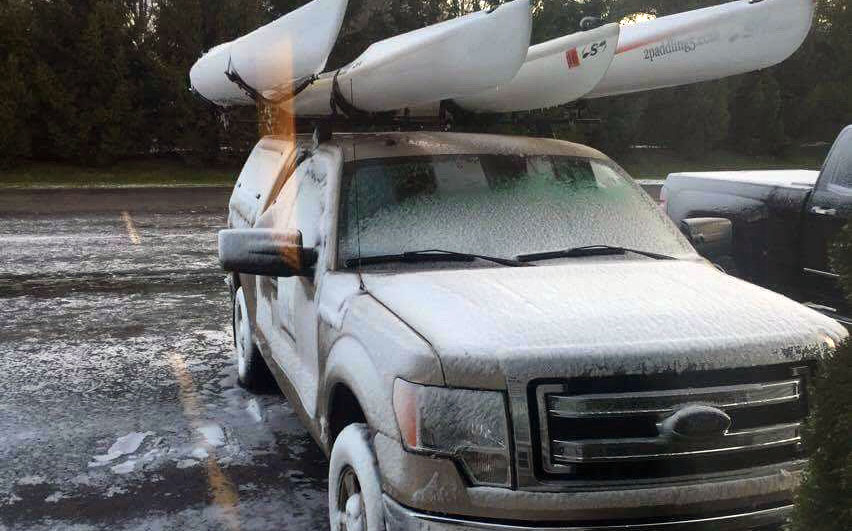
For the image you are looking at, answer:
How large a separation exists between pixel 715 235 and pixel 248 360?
3.65 m

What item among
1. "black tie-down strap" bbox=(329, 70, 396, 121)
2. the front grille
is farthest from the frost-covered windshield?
the front grille

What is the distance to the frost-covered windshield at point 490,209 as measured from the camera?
152 inches

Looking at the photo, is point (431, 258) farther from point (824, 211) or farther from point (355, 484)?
point (824, 211)

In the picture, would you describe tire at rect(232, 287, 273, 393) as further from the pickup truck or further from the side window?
the side window

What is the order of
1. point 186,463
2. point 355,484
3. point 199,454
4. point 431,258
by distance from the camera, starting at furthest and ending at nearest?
point 199,454 → point 186,463 → point 431,258 → point 355,484

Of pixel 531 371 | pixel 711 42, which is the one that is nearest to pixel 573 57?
pixel 711 42

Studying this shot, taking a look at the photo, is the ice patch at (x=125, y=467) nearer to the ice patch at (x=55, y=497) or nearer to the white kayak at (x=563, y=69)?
the ice patch at (x=55, y=497)

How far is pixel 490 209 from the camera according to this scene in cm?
401

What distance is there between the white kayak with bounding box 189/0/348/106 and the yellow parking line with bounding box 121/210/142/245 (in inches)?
316

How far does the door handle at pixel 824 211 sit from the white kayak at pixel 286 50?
A: 12.7 ft

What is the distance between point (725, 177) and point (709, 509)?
17.5ft

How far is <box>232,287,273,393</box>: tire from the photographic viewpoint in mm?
5797

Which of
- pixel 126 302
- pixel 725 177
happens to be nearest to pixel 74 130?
pixel 126 302

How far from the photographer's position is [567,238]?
12.9ft
